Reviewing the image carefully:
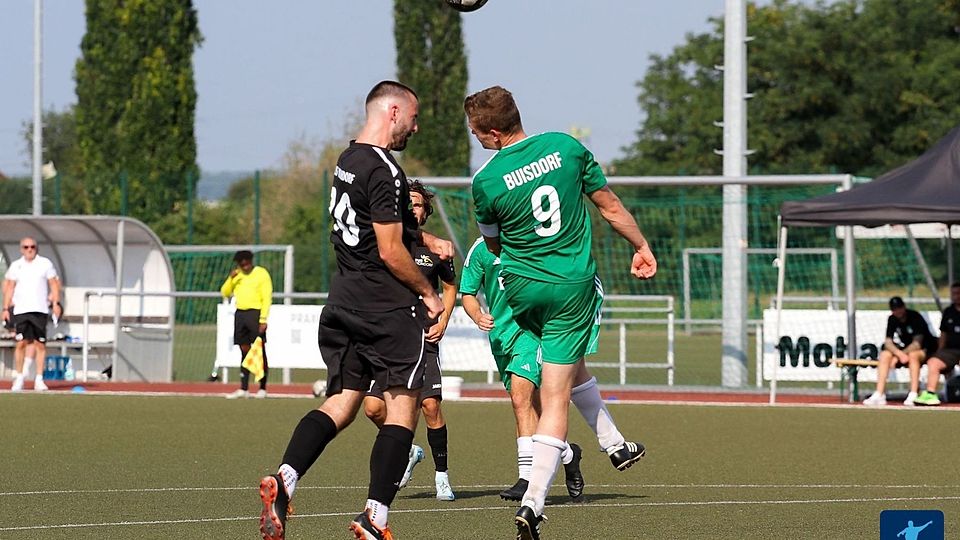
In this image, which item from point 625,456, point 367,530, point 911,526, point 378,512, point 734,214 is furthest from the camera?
point 734,214

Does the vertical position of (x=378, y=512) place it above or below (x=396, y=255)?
below

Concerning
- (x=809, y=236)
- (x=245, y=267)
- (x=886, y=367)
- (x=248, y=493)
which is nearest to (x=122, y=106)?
(x=809, y=236)

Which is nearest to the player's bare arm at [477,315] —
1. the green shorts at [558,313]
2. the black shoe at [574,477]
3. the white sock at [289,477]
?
the black shoe at [574,477]

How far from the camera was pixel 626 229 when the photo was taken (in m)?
7.52

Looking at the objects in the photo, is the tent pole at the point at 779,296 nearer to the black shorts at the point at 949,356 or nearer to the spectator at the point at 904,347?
the spectator at the point at 904,347

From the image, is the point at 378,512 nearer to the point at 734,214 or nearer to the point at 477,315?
the point at 477,315

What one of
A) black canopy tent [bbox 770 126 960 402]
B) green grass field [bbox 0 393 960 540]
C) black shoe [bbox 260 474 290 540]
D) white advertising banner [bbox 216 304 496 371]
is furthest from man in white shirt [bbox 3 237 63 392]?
black shoe [bbox 260 474 290 540]

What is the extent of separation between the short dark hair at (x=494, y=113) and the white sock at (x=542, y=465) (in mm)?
1364

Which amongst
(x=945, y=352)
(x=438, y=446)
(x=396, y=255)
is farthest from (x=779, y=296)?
(x=396, y=255)

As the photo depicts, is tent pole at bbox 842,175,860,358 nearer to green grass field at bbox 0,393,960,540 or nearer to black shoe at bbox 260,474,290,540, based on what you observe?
green grass field at bbox 0,393,960,540

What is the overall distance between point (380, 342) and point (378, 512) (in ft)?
2.31

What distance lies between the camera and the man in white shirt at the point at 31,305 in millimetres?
20500

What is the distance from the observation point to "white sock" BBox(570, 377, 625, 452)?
8.58m

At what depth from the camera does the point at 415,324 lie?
7.04 metres
